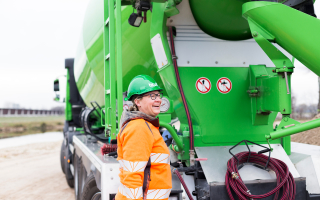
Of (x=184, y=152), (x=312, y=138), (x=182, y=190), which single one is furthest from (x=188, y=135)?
(x=312, y=138)

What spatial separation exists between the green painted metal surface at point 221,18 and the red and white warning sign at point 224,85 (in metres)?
0.44

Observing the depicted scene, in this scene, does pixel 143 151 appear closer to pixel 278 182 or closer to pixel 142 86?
pixel 142 86

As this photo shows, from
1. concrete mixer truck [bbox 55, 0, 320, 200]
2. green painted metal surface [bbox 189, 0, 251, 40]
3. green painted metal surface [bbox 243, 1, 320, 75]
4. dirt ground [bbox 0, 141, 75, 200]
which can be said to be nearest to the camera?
green painted metal surface [bbox 243, 1, 320, 75]

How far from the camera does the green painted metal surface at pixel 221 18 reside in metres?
2.55

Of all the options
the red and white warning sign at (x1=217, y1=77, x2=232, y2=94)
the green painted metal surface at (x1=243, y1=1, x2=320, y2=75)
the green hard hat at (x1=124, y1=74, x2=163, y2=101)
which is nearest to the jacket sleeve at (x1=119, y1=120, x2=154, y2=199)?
the green hard hat at (x1=124, y1=74, x2=163, y2=101)

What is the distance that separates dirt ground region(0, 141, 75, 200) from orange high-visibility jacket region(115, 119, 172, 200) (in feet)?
13.6

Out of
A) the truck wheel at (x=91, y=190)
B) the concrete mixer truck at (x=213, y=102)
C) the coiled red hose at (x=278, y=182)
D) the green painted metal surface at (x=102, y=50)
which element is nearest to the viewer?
the coiled red hose at (x=278, y=182)

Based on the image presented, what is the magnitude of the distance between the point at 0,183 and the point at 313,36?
684 cm

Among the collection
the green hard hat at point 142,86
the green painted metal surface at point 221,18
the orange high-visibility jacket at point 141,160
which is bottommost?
the orange high-visibility jacket at point 141,160

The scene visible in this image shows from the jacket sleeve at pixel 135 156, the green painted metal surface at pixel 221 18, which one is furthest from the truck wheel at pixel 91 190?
the green painted metal surface at pixel 221 18

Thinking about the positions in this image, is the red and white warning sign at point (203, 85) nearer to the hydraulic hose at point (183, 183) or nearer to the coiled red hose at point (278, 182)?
the coiled red hose at point (278, 182)

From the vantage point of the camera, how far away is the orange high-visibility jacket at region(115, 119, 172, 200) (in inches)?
60.6

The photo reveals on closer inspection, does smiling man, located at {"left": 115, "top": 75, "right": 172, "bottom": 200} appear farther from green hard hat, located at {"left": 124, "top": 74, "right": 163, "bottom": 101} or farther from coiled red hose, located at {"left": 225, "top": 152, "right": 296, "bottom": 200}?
coiled red hose, located at {"left": 225, "top": 152, "right": 296, "bottom": 200}

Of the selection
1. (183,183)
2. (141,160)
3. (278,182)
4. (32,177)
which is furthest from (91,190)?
(32,177)
